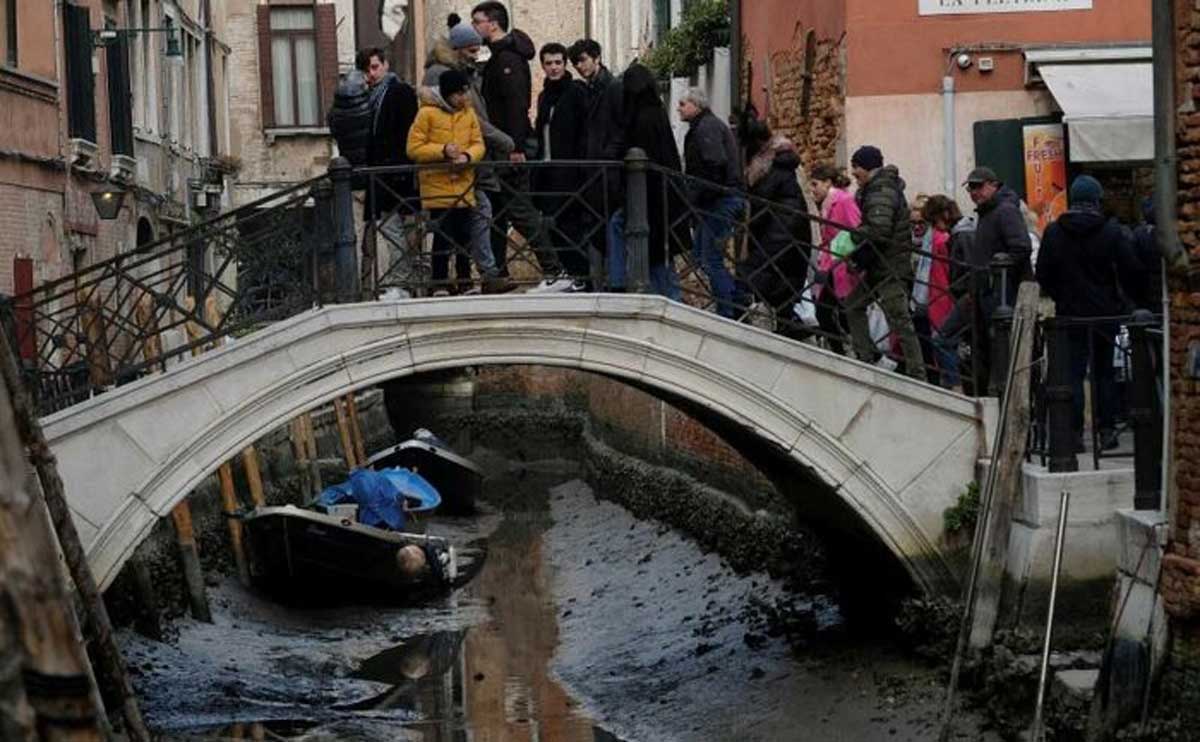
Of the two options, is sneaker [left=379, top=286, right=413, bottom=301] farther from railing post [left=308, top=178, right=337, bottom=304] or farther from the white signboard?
the white signboard

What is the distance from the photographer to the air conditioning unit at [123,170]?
2683 cm

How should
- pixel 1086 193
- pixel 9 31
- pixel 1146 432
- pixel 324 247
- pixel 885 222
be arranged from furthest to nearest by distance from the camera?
1. pixel 9 31
2. pixel 885 222
3. pixel 324 247
4. pixel 1086 193
5. pixel 1146 432

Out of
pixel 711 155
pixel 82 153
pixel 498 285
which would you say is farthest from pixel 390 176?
pixel 82 153

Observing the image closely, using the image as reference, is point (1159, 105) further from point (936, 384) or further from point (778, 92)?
point (778, 92)

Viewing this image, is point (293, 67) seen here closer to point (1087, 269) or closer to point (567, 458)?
point (567, 458)

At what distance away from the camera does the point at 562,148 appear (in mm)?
15594

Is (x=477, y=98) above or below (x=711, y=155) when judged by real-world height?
above

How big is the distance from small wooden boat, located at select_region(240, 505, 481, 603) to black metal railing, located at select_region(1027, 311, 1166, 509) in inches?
371

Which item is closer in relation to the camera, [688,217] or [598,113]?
[688,217]

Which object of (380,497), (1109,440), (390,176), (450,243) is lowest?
(380,497)

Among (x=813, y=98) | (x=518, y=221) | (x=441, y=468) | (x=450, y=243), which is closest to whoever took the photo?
(x=450, y=243)

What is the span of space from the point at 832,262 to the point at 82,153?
10858 millimetres

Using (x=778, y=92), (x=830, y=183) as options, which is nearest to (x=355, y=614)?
(x=778, y=92)

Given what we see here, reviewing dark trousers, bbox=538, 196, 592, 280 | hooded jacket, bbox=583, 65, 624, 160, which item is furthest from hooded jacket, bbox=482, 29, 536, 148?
dark trousers, bbox=538, 196, 592, 280
